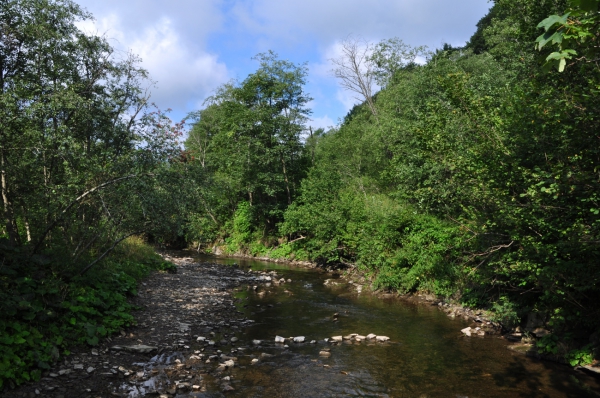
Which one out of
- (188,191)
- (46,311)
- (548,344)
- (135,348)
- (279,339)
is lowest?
(279,339)

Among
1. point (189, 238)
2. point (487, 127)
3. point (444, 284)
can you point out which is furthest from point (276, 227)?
point (487, 127)

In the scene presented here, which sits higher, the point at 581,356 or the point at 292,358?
the point at 581,356

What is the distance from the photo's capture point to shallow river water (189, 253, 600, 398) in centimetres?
866

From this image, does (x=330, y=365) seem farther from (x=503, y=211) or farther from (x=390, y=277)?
(x=390, y=277)

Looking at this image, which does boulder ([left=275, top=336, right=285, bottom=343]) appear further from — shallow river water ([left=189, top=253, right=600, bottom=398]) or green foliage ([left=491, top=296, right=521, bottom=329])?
green foliage ([left=491, top=296, right=521, bottom=329])

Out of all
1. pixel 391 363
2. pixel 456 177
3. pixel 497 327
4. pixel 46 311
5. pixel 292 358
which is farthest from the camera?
pixel 456 177

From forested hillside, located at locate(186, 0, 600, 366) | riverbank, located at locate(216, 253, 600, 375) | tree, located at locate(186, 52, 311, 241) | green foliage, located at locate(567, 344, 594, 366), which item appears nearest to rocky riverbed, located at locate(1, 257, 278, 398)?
forested hillside, located at locate(186, 0, 600, 366)

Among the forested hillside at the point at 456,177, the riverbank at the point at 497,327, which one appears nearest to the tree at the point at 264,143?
the forested hillside at the point at 456,177

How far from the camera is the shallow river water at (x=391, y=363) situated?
28.4 feet

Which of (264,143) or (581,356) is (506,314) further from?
(264,143)

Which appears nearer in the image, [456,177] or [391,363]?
[391,363]

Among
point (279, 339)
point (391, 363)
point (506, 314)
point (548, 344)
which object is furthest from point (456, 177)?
point (279, 339)

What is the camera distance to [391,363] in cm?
1020

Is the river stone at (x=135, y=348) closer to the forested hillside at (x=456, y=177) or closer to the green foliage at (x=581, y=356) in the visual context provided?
the forested hillside at (x=456, y=177)
